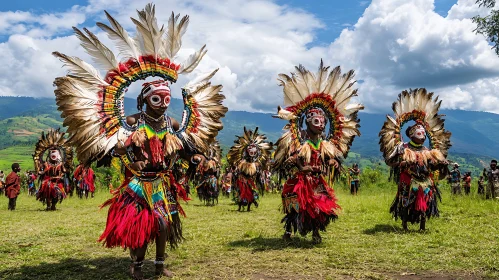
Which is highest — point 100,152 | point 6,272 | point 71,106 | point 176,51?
point 176,51

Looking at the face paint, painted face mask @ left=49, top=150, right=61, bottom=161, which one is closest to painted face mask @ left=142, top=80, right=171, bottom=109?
the face paint

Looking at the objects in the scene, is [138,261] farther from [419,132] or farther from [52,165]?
[52,165]

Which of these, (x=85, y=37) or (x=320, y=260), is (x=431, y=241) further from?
(x=85, y=37)

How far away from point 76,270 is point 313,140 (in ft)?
14.1

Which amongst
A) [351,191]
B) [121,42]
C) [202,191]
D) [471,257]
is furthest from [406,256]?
[351,191]

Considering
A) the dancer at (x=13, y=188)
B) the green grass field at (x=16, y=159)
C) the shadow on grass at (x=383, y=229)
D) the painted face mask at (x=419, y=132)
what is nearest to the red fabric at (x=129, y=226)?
the shadow on grass at (x=383, y=229)

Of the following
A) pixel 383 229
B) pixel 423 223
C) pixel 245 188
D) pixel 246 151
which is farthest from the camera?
pixel 246 151

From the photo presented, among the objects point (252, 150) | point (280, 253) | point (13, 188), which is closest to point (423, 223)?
point (280, 253)

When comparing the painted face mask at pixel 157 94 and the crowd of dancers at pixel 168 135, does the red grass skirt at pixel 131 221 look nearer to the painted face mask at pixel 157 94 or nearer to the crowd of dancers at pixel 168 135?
the crowd of dancers at pixel 168 135

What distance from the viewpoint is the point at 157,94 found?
17.3 feet

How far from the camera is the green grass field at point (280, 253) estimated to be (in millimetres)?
5609

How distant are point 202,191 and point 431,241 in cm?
1134

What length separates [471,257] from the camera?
624 centimetres

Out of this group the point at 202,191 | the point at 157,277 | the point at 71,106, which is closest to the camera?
the point at 71,106
